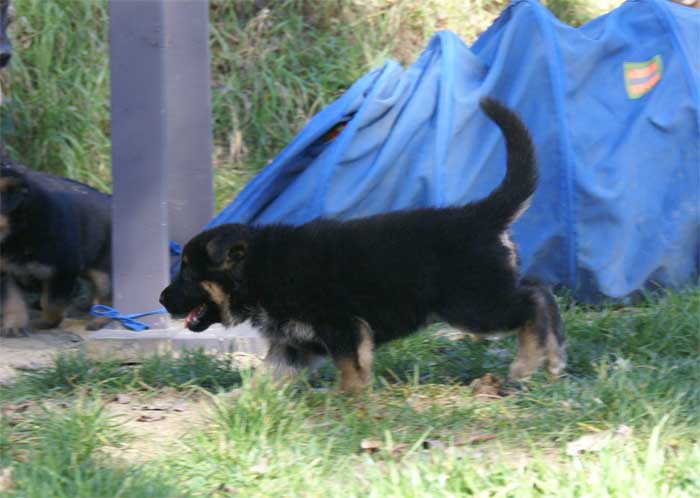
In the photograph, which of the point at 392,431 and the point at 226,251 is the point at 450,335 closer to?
the point at 226,251

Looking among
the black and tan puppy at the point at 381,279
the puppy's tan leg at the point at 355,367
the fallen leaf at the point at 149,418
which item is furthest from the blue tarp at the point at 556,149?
the fallen leaf at the point at 149,418

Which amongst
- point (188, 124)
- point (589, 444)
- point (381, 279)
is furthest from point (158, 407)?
point (188, 124)

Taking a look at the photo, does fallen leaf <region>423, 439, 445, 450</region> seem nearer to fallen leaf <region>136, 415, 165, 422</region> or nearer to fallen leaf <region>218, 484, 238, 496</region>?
fallen leaf <region>218, 484, 238, 496</region>

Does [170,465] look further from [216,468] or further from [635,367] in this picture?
[635,367]

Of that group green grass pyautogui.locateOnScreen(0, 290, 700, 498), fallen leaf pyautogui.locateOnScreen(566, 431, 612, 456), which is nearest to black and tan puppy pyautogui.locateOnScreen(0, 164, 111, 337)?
green grass pyautogui.locateOnScreen(0, 290, 700, 498)

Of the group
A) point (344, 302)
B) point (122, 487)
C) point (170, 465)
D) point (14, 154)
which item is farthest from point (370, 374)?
point (14, 154)

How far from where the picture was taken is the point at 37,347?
17.8 ft

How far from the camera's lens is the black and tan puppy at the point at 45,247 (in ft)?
18.3

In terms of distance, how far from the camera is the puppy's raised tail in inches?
166

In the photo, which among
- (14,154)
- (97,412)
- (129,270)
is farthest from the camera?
(14,154)

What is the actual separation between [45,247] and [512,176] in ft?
9.05

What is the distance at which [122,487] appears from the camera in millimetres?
3078

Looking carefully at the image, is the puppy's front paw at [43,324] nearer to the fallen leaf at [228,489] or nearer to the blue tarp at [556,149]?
the blue tarp at [556,149]

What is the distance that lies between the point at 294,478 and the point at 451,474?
19.3 inches
